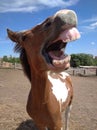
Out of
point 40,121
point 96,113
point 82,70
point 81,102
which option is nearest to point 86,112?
point 96,113

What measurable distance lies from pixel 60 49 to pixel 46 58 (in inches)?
6.8

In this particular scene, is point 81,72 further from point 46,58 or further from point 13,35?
point 46,58

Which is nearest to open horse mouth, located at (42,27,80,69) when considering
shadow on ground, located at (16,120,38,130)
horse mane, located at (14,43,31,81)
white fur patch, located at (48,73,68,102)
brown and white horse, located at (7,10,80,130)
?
brown and white horse, located at (7,10,80,130)

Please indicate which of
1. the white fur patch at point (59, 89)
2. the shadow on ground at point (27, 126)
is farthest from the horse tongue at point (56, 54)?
the shadow on ground at point (27, 126)

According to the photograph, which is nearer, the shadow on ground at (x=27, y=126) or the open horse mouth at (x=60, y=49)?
the open horse mouth at (x=60, y=49)

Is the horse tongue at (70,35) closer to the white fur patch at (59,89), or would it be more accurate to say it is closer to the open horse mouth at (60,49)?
the open horse mouth at (60,49)

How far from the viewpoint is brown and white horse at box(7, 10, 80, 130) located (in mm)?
2652

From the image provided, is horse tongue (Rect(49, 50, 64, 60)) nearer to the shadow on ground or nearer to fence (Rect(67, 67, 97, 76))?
the shadow on ground

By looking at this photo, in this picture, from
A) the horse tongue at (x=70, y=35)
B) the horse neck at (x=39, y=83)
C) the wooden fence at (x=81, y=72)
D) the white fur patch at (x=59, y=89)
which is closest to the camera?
the horse tongue at (x=70, y=35)

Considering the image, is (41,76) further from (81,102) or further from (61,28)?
(81,102)

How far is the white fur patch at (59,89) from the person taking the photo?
12.6ft

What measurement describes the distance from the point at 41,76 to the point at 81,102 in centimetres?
571

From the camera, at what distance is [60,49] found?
114 inches

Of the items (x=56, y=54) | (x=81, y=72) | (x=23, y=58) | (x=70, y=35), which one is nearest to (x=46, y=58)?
(x=56, y=54)
